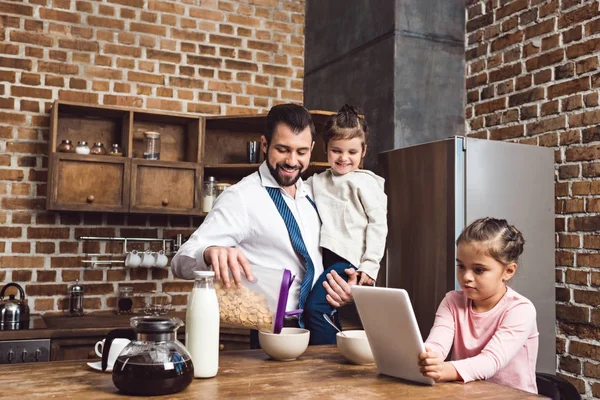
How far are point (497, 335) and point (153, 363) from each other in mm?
898

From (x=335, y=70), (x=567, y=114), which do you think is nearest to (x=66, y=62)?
(x=335, y=70)

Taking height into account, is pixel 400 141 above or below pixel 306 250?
above

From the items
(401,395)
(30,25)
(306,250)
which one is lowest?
(401,395)

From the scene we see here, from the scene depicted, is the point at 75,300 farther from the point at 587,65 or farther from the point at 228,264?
the point at 587,65

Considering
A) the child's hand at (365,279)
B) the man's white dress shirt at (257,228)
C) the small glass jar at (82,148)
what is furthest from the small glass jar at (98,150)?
the child's hand at (365,279)

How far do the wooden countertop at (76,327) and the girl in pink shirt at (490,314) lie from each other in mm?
1717

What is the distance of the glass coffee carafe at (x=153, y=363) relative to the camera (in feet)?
4.23

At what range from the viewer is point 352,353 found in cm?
166

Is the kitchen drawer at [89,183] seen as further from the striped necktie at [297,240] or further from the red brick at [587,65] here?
the red brick at [587,65]

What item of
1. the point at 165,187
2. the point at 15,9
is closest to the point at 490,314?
the point at 165,187

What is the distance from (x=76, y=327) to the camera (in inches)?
124

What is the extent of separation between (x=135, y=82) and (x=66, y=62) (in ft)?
1.32

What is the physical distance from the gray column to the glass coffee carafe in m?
2.34

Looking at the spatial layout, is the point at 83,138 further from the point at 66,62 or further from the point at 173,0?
the point at 173,0
